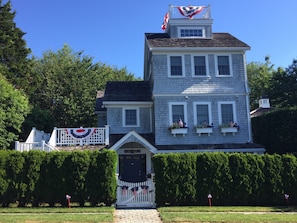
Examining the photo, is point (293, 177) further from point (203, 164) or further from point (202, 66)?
point (202, 66)

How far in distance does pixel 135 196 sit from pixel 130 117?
829 centimetres

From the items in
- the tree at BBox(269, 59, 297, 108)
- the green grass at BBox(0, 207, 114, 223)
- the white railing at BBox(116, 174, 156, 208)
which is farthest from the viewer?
the tree at BBox(269, 59, 297, 108)

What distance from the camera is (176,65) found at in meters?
21.4

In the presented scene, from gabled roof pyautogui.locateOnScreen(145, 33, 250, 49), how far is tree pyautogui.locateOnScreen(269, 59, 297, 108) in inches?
367

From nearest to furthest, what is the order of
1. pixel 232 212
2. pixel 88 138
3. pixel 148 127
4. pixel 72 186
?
pixel 232 212
pixel 72 186
pixel 88 138
pixel 148 127

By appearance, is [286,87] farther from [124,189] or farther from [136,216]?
[136,216]

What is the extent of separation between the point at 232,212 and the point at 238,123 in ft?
30.4

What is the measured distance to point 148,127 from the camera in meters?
22.3

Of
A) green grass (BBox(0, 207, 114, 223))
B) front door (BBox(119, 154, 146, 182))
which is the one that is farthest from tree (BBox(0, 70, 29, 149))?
green grass (BBox(0, 207, 114, 223))

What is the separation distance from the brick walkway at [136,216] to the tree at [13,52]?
73.0ft

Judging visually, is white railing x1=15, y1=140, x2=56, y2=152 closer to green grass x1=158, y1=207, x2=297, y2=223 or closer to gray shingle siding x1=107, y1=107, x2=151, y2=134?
gray shingle siding x1=107, y1=107, x2=151, y2=134

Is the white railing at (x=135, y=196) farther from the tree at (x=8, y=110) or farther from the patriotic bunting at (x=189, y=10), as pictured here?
the patriotic bunting at (x=189, y=10)

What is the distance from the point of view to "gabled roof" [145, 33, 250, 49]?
21469 mm

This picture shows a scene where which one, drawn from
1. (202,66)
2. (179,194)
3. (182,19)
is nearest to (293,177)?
(179,194)
